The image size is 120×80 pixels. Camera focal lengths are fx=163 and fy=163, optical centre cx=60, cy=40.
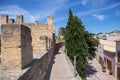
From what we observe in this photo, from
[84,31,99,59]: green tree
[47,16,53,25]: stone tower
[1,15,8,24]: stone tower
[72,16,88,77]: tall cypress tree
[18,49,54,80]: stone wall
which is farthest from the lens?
[84,31,99,59]: green tree

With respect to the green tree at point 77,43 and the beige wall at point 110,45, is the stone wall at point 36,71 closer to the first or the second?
the green tree at point 77,43

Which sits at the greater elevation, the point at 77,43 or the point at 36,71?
the point at 77,43

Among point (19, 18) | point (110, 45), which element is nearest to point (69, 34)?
point (19, 18)

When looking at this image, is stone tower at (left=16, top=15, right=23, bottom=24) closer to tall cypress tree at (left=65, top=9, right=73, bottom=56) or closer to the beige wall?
tall cypress tree at (left=65, top=9, right=73, bottom=56)

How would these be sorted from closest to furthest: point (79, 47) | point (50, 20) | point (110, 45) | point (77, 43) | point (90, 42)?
point (79, 47) < point (77, 43) < point (50, 20) < point (90, 42) < point (110, 45)

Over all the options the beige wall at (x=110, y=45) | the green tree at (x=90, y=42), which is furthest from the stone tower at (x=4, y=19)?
the beige wall at (x=110, y=45)

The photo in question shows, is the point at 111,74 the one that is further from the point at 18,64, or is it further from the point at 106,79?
the point at 18,64

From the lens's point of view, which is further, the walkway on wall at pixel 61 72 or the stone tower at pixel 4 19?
the stone tower at pixel 4 19

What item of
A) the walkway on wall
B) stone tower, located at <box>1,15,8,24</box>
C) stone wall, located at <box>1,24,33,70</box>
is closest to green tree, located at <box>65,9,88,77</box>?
the walkway on wall

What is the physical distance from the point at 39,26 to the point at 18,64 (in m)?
16.5

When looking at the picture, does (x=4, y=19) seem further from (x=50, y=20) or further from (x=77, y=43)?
(x=77, y=43)

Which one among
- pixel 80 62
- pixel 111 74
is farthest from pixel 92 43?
pixel 80 62

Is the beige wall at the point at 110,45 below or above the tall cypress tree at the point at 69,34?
below

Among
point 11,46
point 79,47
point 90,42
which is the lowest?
point 79,47
